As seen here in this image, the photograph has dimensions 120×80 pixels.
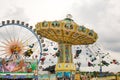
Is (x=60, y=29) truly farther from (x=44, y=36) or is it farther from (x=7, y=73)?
(x=7, y=73)

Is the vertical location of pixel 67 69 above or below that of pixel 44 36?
below

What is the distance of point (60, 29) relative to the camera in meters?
50.8

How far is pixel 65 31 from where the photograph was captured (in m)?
51.2

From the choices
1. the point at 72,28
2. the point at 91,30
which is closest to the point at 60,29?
the point at 72,28

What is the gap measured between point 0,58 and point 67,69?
11913mm

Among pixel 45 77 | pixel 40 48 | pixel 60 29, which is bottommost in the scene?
pixel 45 77

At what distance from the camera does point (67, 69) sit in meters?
54.5

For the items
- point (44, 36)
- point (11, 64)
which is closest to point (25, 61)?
point (11, 64)

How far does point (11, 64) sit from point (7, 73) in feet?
5.25

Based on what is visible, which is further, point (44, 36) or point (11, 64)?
point (44, 36)

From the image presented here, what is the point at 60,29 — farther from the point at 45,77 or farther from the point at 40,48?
the point at 45,77

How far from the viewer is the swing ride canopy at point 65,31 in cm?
5084

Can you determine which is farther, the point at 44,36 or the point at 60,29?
the point at 44,36

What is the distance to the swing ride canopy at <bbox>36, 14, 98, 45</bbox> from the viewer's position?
50.8m
